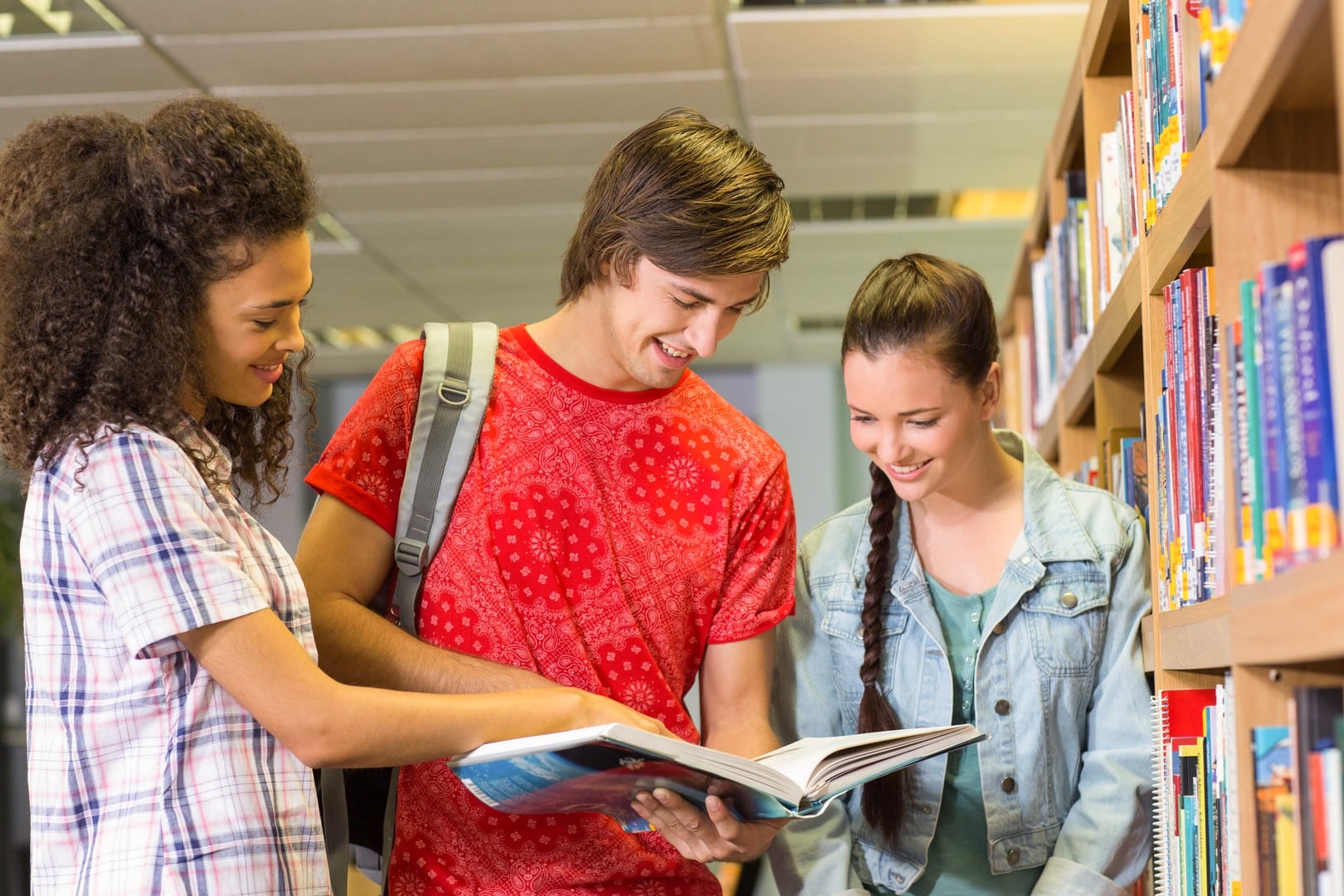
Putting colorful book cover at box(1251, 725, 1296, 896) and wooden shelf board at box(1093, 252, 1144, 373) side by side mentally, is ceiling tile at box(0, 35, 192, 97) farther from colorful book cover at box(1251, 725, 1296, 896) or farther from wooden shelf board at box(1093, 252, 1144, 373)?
colorful book cover at box(1251, 725, 1296, 896)

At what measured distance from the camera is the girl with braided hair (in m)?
1.57

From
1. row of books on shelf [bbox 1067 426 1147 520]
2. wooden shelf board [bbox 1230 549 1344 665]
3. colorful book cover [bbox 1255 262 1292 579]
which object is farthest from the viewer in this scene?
row of books on shelf [bbox 1067 426 1147 520]

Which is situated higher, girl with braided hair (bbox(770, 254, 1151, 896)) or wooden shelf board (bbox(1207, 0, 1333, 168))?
wooden shelf board (bbox(1207, 0, 1333, 168))

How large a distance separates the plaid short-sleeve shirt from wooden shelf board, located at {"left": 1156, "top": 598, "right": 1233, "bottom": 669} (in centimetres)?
78

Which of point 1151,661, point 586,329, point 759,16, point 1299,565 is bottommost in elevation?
point 1151,661

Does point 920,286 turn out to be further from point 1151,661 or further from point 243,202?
point 243,202

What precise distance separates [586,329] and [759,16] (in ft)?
6.88

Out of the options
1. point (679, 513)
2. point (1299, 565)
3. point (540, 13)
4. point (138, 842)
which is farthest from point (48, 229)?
point (540, 13)

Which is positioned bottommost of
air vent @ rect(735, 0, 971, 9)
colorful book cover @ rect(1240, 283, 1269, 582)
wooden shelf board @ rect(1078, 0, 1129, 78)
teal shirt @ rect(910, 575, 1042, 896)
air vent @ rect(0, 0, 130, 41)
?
teal shirt @ rect(910, 575, 1042, 896)

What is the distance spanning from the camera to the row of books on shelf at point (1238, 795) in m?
0.83

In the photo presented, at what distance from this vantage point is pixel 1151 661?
1.49 m

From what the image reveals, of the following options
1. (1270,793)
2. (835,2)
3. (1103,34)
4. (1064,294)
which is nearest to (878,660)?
(1270,793)

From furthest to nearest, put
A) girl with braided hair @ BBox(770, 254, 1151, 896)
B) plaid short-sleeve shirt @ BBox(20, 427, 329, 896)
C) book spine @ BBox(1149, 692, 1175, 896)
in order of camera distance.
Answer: girl with braided hair @ BBox(770, 254, 1151, 896) → book spine @ BBox(1149, 692, 1175, 896) → plaid short-sleeve shirt @ BBox(20, 427, 329, 896)

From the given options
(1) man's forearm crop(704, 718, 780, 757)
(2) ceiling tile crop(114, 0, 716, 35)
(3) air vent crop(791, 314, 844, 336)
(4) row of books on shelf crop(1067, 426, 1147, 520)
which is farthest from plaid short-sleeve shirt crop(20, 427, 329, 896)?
(3) air vent crop(791, 314, 844, 336)
